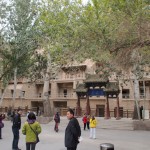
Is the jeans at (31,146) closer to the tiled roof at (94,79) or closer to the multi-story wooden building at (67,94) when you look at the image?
the tiled roof at (94,79)

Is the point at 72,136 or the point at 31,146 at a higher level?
the point at 72,136

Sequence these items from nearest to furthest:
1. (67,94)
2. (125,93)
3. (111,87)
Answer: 1. (111,87)
2. (125,93)
3. (67,94)

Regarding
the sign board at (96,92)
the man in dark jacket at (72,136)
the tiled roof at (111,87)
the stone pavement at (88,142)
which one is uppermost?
the tiled roof at (111,87)

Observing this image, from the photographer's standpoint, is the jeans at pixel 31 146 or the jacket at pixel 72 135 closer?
the jacket at pixel 72 135

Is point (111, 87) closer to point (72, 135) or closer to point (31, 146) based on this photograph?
point (31, 146)

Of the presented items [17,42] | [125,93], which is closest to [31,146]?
[17,42]

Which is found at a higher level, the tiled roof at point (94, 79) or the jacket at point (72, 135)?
the tiled roof at point (94, 79)

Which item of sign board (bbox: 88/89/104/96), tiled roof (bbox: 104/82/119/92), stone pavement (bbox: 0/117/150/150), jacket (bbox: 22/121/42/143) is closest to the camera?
jacket (bbox: 22/121/42/143)

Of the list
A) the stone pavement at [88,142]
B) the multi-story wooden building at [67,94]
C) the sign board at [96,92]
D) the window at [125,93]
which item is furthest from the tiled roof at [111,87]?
the stone pavement at [88,142]

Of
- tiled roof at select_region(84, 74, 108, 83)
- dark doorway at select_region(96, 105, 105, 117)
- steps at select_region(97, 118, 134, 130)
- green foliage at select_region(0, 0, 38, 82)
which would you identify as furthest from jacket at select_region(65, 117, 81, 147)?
dark doorway at select_region(96, 105, 105, 117)

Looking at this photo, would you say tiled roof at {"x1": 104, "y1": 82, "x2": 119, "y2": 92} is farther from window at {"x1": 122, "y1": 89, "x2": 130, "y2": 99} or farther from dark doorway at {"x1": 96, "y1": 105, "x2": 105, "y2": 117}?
dark doorway at {"x1": 96, "y1": 105, "x2": 105, "y2": 117}

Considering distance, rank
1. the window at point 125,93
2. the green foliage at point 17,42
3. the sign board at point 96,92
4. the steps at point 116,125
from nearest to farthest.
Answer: the green foliage at point 17,42, the steps at point 116,125, the sign board at point 96,92, the window at point 125,93

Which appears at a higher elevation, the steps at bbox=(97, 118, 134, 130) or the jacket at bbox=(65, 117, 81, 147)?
the jacket at bbox=(65, 117, 81, 147)

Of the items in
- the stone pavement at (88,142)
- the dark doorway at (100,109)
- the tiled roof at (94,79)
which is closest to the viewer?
the stone pavement at (88,142)
